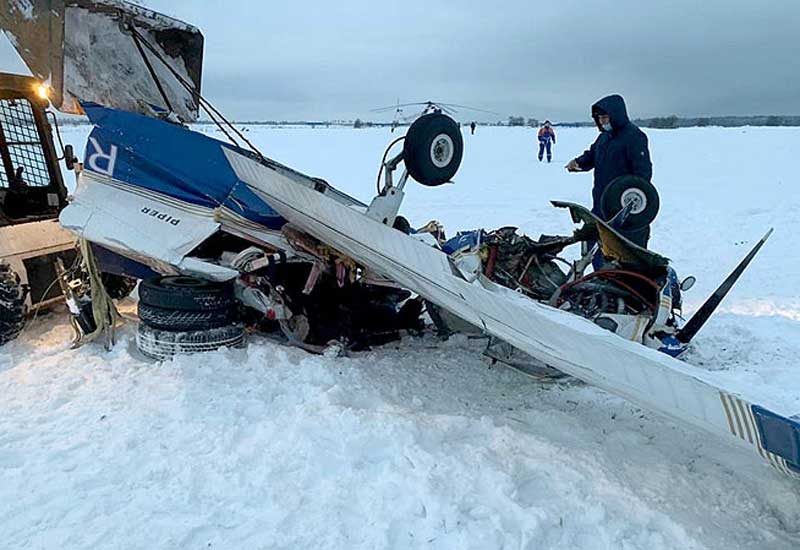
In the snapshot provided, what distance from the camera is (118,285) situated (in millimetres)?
5953

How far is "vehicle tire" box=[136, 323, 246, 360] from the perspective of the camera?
167 inches

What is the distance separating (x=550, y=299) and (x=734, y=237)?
331 inches

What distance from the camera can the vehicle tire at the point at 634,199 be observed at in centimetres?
421

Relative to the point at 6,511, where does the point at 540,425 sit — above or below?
above

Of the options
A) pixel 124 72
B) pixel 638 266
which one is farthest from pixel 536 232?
pixel 124 72

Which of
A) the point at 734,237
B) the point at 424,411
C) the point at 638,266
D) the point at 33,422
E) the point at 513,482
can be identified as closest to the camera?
the point at 513,482

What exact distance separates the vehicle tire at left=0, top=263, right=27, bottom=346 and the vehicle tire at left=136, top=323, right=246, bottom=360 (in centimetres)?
105

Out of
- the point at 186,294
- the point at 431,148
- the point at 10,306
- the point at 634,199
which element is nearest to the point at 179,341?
the point at 186,294

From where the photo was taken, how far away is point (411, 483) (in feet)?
9.35

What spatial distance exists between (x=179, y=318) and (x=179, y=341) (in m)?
0.15

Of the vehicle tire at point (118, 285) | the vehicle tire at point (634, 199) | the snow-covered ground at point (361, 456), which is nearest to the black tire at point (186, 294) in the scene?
the snow-covered ground at point (361, 456)

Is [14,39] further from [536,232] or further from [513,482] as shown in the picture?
[536,232]

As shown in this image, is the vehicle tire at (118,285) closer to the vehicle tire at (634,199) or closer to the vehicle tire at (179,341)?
the vehicle tire at (179,341)

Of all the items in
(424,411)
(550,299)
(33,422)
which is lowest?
(33,422)
